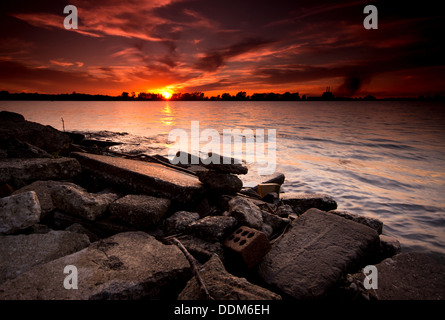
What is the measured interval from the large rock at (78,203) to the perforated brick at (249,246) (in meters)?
1.56

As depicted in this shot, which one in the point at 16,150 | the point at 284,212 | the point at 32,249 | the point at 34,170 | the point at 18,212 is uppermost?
the point at 16,150

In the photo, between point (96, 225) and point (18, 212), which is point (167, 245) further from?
point (18, 212)

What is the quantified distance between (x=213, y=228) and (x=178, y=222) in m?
0.48

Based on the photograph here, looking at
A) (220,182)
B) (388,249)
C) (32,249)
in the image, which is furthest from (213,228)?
(388,249)

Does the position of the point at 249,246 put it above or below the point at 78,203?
below

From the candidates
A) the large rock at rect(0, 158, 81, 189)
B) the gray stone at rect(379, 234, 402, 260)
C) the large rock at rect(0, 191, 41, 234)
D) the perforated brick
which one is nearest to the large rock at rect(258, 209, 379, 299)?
the perforated brick

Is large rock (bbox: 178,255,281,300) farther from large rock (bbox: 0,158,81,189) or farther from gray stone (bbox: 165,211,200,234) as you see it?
large rock (bbox: 0,158,81,189)

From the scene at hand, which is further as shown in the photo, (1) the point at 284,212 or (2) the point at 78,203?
(1) the point at 284,212

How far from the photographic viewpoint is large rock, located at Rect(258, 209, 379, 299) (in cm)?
206

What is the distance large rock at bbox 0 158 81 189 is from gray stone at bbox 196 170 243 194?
199 centimetres

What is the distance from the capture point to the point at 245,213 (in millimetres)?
2715

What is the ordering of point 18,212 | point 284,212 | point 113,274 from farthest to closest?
point 284,212, point 18,212, point 113,274

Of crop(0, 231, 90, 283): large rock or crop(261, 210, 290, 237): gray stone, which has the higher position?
crop(0, 231, 90, 283): large rock
